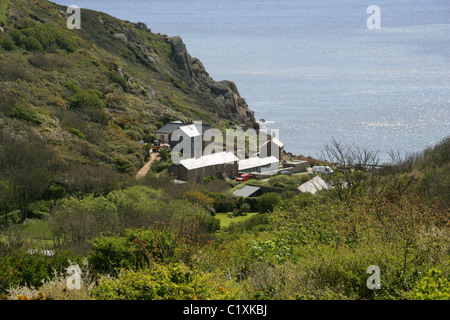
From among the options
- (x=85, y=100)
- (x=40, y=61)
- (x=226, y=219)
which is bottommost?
(x=226, y=219)

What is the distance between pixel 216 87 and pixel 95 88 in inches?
2241

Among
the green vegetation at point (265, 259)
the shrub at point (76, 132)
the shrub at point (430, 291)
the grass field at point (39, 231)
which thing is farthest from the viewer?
the shrub at point (76, 132)

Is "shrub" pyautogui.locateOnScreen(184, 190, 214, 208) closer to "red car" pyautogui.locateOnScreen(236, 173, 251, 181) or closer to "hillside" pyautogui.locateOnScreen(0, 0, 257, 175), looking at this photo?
"hillside" pyautogui.locateOnScreen(0, 0, 257, 175)

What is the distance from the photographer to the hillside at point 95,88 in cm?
5334

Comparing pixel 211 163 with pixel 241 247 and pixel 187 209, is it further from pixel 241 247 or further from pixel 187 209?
pixel 241 247

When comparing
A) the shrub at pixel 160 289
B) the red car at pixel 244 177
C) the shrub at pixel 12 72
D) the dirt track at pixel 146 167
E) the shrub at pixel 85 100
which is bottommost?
the shrub at pixel 160 289

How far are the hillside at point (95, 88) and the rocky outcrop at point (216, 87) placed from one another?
0.27 metres

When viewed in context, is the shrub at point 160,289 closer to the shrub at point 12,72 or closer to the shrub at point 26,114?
the shrub at point 26,114

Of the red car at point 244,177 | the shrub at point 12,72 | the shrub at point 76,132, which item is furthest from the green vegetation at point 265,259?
the shrub at point 12,72

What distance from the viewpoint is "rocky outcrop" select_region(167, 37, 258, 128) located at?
124 metres

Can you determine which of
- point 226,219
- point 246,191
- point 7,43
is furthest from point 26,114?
point 7,43

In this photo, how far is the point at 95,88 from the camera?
78.7 metres

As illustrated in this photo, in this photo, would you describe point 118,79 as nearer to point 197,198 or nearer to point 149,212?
point 197,198
